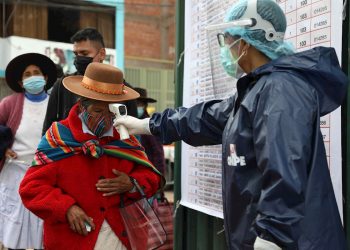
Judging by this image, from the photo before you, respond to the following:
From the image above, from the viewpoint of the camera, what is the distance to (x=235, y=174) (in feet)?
6.72

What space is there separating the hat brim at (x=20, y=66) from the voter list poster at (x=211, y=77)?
4.88ft

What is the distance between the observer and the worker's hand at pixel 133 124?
107 inches

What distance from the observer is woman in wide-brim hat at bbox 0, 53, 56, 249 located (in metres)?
4.34

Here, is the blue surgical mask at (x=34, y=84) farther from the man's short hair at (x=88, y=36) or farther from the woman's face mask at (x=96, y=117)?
the woman's face mask at (x=96, y=117)

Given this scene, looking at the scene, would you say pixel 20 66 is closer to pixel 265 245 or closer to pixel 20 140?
pixel 20 140

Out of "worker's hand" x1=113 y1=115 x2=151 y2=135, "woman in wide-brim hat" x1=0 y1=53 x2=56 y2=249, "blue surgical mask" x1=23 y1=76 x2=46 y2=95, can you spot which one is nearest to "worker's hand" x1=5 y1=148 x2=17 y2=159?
"woman in wide-brim hat" x1=0 y1=53 x2=56 y2=249

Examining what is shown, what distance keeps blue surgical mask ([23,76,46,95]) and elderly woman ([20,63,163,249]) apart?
175 cm

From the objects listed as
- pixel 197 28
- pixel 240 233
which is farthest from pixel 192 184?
pixel 240 233

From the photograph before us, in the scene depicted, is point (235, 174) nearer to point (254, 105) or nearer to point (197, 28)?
point (254, 105)

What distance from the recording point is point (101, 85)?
8.80ft

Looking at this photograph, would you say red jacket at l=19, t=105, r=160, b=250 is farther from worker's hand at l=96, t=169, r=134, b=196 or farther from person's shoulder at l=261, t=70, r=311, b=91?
person's shoulder at l=261, t=70, r=311, b=91

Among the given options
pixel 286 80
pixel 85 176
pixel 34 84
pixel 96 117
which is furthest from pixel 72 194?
pixel 34 84

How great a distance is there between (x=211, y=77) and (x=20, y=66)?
6.49ft

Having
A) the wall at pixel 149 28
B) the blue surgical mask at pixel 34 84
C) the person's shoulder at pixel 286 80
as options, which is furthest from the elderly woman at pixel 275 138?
the wall at pixel 149 28
